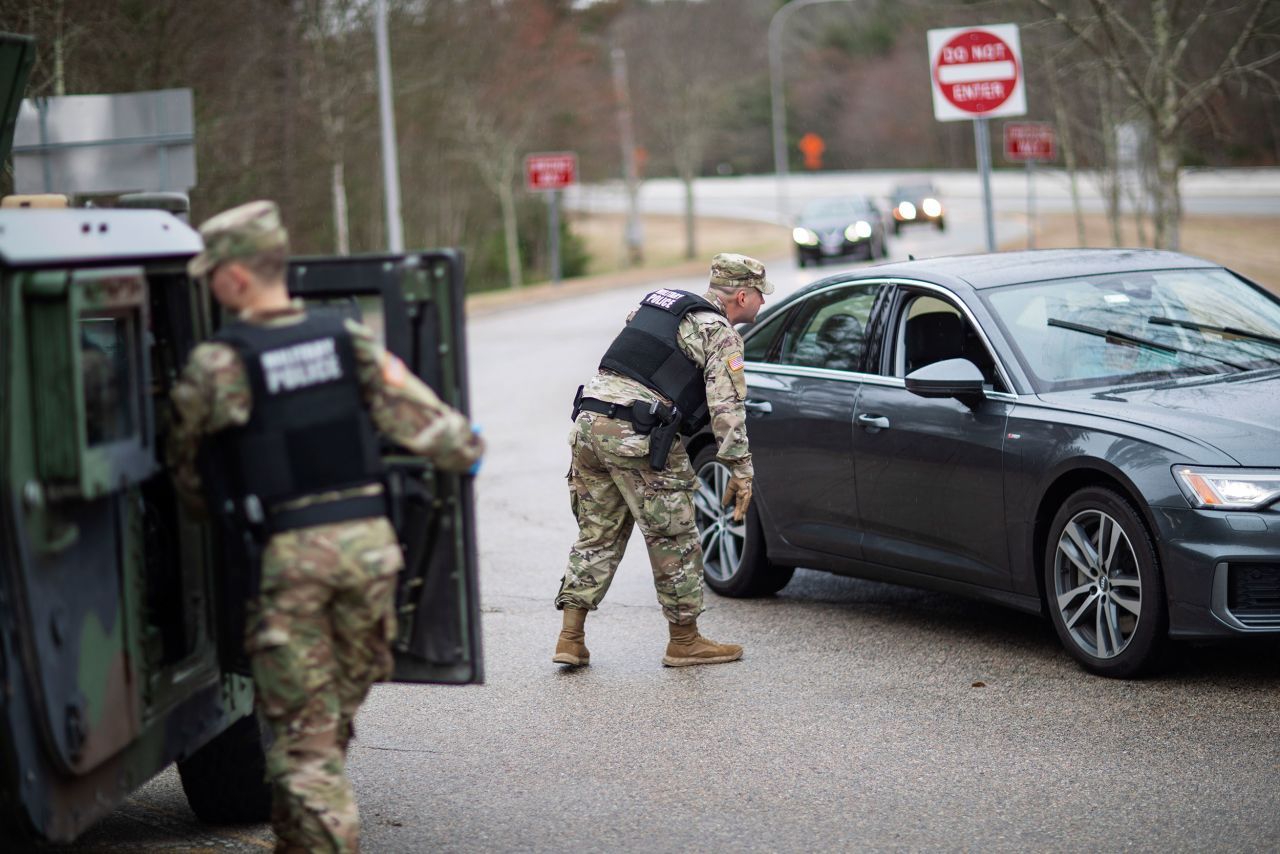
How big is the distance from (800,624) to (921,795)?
241 cm

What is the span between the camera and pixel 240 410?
12.5ft

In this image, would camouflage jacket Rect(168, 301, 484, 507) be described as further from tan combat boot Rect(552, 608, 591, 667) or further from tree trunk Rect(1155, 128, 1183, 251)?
tree trunk Rect(1155, 128, 1183, 251)

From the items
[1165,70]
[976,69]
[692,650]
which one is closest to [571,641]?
[692,650]

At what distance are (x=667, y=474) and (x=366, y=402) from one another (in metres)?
2.74

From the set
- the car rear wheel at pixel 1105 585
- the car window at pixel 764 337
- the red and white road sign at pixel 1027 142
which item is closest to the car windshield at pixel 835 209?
the red and white road sign at pixel 1027 142

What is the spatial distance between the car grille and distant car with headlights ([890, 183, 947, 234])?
35.7 meters

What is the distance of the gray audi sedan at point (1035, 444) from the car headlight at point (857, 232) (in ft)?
95.6

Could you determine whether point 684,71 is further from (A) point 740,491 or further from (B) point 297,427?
(B) point 297,427

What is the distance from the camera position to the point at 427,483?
4.32 metres

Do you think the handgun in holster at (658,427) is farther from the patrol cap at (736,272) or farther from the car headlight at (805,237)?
the car headlight at (805,237)

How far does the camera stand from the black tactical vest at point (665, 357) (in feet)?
21.4

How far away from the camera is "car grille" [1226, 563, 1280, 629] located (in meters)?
5.64

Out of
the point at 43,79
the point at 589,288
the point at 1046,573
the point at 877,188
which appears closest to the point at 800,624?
the point at 1046,573

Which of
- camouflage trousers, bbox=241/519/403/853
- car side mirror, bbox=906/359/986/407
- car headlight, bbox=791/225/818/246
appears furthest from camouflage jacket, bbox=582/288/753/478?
car headlight, bbox=791/225/818/246
